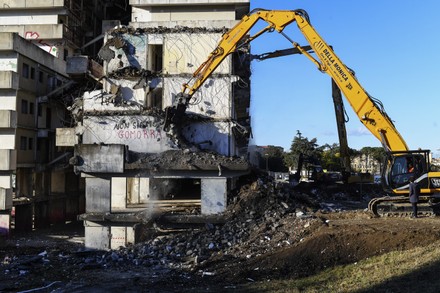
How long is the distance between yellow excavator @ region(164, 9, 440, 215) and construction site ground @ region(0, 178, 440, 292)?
1.22 meters

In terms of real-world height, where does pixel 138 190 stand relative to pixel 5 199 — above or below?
above

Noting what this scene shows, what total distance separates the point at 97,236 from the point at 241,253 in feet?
27.3

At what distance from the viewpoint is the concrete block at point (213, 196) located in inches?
765

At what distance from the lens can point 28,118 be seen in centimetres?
3078

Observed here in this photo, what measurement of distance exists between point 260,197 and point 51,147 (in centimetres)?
2030

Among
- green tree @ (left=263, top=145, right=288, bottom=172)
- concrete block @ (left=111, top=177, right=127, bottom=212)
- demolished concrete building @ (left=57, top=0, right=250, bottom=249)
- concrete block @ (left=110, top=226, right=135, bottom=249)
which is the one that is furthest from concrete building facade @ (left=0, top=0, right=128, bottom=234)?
green tree @ (left=263, top=145, right=288, bottom=172)

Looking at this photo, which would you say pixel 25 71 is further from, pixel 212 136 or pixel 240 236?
pixel 240 236

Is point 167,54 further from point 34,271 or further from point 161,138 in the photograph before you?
point 34,271

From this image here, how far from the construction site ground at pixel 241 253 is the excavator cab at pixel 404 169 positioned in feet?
4.09

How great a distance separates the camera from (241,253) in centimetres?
1446

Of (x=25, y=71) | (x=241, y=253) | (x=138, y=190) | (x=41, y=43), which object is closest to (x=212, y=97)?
(x=138, y=190)

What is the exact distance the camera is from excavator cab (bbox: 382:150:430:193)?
53.0ft

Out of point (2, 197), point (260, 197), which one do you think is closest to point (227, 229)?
point (260, 197)

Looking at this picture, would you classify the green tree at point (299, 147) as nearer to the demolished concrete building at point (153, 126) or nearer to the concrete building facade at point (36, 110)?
the concrete building facade at point (36, 110)
